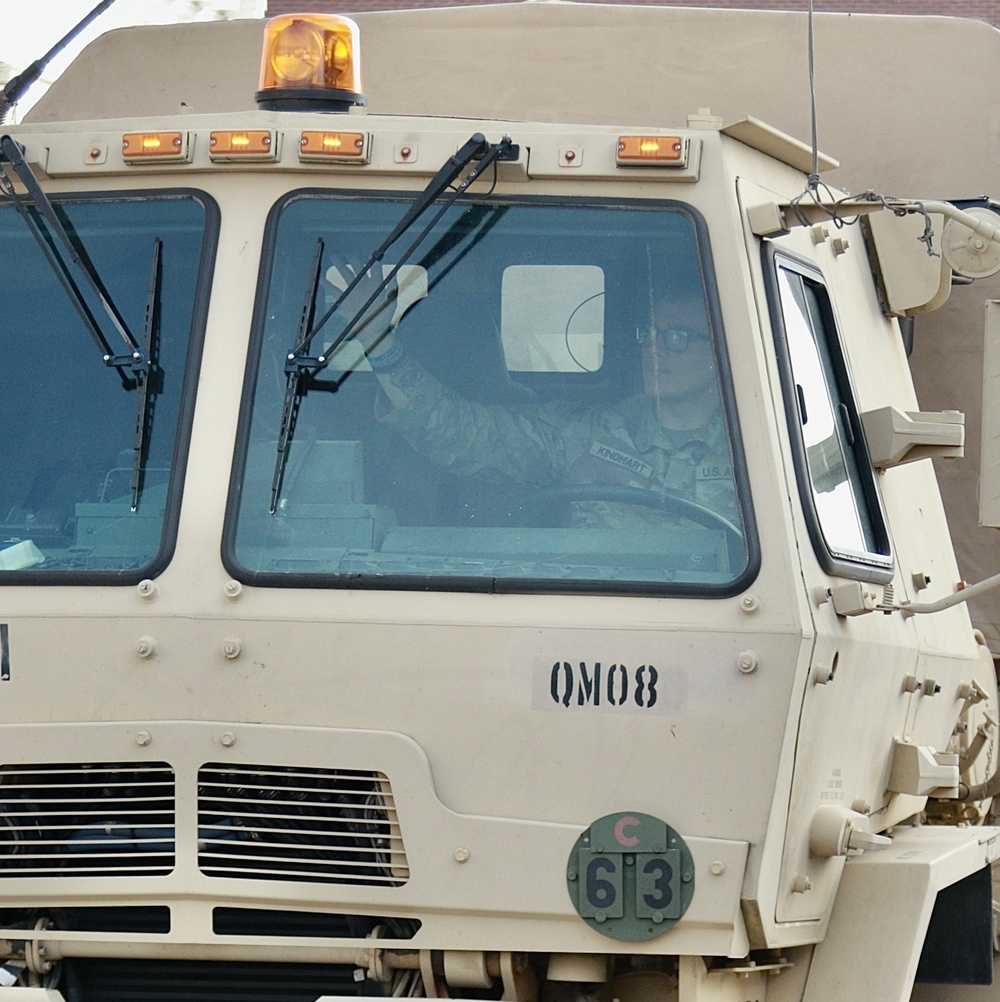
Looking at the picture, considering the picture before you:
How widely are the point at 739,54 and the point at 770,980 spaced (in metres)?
3.41

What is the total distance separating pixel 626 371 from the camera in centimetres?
414

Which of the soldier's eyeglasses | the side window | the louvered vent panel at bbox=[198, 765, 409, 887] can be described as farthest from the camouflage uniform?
the louvered vent panel at bbox=[198, 765, 409, 887]

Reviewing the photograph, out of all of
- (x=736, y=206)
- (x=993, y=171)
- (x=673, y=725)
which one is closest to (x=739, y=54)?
(x=993, y=171)

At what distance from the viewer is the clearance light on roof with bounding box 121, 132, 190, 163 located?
4.30 metres

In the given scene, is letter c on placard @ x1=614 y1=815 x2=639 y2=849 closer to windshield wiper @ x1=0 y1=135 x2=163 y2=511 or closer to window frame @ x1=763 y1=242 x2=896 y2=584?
window frame @ x1=763 y1=242 x2=896 y2=584

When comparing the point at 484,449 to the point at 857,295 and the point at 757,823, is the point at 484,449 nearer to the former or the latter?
the point at 757,823

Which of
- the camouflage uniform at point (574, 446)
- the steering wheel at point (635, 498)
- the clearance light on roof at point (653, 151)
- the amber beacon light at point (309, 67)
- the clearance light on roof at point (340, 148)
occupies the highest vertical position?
the amber beacon light at point (309, 67)

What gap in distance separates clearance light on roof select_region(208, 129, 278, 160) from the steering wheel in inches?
41.7

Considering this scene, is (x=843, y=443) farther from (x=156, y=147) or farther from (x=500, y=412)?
(x=156, y=147)

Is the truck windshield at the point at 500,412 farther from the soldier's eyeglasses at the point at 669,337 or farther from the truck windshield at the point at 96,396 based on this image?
the truck windshield at the point at 96,396

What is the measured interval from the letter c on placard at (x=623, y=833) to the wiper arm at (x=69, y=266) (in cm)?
150

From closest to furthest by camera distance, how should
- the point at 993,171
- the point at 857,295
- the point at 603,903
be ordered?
the point at 603,903
the point at 857,295
the point at 993,171

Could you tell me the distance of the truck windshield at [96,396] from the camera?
160 inches

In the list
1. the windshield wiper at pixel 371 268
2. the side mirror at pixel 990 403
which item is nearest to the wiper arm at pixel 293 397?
the windshield wiper at pixel 371 268
